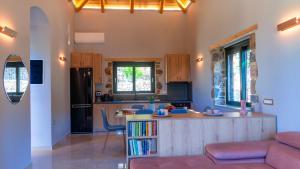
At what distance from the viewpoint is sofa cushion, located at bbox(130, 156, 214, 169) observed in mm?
2885

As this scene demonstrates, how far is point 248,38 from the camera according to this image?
14.9ft

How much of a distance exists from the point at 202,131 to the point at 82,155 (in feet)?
8.82

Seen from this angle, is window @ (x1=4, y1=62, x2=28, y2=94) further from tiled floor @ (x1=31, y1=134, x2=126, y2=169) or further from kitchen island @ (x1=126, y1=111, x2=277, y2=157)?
kitchen island @ (x1=126, y1=111, x2=277, y2=157)

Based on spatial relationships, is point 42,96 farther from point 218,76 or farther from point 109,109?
point 218,76

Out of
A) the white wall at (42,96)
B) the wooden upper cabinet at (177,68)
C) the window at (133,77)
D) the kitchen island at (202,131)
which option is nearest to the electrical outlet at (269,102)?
the kitchen island at (202,131)

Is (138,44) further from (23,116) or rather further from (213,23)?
(23,116)

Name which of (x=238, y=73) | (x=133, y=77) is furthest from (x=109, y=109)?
(x=238, y=73)

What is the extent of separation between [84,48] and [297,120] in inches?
257

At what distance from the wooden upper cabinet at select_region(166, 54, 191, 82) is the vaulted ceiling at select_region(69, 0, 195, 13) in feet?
5.25

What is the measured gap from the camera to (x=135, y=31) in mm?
8336

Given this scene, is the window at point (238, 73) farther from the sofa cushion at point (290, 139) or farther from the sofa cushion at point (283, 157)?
the sofa cushion at point (283, 157)

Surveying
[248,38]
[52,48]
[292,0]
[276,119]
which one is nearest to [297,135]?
[276,119]

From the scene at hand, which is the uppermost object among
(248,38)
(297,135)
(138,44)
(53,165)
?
(138,44)

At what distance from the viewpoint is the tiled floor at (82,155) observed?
440cm
